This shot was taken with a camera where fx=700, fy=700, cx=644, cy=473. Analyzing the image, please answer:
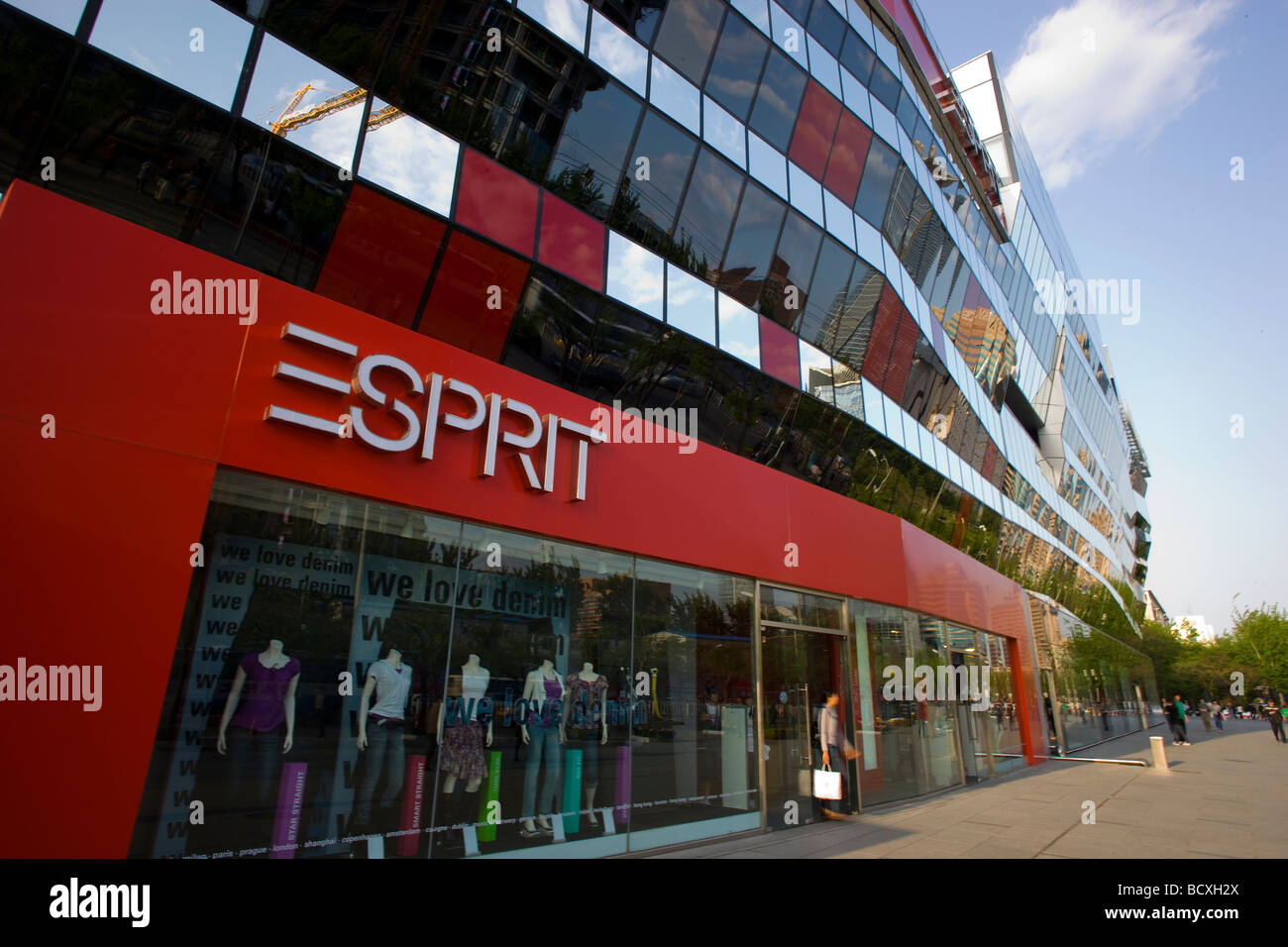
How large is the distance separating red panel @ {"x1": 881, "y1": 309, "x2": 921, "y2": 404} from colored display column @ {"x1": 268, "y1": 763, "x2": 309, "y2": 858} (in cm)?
1415

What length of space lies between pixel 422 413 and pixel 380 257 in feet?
7.25

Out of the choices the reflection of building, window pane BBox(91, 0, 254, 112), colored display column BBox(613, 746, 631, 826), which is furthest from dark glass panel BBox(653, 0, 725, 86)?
colored display column BBox(613, 746, 631, 826)

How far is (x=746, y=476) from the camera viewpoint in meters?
11.1

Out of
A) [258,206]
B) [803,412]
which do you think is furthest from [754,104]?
[258,206]

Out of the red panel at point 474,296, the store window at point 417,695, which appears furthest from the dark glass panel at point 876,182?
the store window at point 417,695

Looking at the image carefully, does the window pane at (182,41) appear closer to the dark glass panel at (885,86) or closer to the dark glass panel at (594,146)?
the dark glass panel at (594,146)

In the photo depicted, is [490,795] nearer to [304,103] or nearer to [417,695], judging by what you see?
[417,695]

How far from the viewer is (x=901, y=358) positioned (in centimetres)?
1731

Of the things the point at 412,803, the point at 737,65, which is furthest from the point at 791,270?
the point at 412,803

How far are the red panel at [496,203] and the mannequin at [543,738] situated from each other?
5199 mm

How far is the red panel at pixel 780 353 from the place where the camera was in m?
12.4
